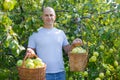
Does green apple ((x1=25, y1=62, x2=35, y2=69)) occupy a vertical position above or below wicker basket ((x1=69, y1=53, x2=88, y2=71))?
above

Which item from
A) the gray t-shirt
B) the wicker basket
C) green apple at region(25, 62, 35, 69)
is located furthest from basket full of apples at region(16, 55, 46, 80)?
the wicker basket

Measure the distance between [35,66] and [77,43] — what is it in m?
0.68

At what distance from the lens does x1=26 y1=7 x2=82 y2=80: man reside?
3.56 m

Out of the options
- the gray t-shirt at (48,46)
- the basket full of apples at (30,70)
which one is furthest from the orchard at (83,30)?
the basket full of apples at (30,70)

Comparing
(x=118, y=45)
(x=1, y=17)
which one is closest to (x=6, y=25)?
(x=1, y=17)

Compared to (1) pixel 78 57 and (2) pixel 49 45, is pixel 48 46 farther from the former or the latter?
(1) pixel 78 57

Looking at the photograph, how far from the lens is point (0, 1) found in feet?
9.12

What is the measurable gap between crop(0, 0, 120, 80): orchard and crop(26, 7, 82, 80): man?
9.0 inches

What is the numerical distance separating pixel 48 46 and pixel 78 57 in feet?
1.13

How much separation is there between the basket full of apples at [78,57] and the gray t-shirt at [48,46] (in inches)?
Result: 6.2

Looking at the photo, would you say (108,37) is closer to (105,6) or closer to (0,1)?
(105,6)

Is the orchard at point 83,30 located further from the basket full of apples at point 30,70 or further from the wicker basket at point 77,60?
the basket full of apples at point 30,70

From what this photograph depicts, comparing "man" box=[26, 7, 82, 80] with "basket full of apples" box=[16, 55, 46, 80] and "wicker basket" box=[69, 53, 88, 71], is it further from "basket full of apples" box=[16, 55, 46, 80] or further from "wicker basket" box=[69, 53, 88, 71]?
"basket full of apples" box=[16, 55, 46, 80]

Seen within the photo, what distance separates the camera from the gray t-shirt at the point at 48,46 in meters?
3.56
